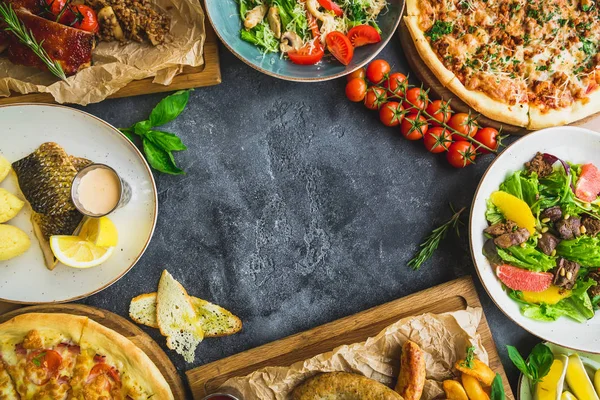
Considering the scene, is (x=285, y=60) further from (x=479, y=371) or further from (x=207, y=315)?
(x=479, y=371)

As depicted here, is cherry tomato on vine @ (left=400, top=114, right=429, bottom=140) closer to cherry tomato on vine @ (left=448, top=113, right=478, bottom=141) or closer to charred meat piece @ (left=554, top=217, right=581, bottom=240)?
cherry tomato on vine @ (left=448, top=113, right=478, bottom=141)

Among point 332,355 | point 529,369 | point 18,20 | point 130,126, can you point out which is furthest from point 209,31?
point 529,369

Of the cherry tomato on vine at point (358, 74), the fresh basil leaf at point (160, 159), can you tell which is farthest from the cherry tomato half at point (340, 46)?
the fresh basil leaf at point (160, 159)

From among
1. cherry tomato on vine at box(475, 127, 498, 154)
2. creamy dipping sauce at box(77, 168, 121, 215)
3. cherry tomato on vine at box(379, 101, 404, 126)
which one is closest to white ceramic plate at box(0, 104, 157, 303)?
creamy dipping sauce at box(77, 168, 121, 215)

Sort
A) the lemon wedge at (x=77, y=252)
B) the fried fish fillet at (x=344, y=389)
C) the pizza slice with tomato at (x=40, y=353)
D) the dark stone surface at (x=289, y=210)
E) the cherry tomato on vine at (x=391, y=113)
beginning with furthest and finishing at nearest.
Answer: the dark stone surface at (x=289, y=210) < the cherry tomato on vine at (x=391, y=113) < the pizza slice with tomato at (x=40, y=353) < the lemon wedge at (x=77, y=252) < the fried fish fillet at (x=344, y=389)

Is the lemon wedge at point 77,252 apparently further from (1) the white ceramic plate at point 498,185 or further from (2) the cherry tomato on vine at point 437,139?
(1) the white ceramic plate at point 498,185

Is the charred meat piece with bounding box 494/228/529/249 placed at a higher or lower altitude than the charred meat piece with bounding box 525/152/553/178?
lower
